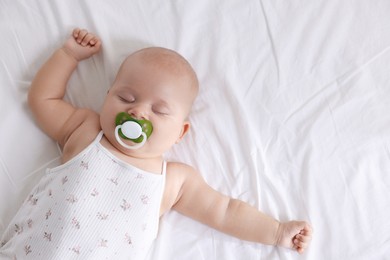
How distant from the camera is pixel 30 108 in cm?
149

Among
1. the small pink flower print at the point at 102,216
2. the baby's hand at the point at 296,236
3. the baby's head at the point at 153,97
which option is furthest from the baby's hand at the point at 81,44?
Answer: the baby's hand at the point at 296,236

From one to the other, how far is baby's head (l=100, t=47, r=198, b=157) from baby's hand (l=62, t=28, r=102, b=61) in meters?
0.14

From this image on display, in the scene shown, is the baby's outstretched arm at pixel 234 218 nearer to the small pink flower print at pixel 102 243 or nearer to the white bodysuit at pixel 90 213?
the white bodysuit at pixel 90 213

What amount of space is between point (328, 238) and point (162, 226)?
44 cm

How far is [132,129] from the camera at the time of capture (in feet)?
4.36

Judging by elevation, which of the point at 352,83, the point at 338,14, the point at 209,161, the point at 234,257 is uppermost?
the point at 338,14

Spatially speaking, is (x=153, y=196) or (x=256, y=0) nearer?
(x=153, y=196)

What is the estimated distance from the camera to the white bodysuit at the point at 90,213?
4.22 ft

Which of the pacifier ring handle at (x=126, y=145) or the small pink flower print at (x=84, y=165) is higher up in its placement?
the pacifier ring handle at (x=126, y=145)

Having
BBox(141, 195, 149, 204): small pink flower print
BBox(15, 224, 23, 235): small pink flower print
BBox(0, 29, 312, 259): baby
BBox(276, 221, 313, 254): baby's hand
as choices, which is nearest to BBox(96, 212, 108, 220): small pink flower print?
BBox(0, 29, 312, 259): baby

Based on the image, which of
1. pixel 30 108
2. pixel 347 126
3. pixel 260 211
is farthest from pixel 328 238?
pixel 30 108

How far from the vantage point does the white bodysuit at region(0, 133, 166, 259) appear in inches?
50.7

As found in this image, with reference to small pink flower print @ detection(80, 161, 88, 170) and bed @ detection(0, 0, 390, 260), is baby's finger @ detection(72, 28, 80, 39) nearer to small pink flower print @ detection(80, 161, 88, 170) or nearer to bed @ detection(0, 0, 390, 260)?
bed @ detection(0, 0, 390, 260)

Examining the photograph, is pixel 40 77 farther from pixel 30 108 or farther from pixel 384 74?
pixel 384 74
